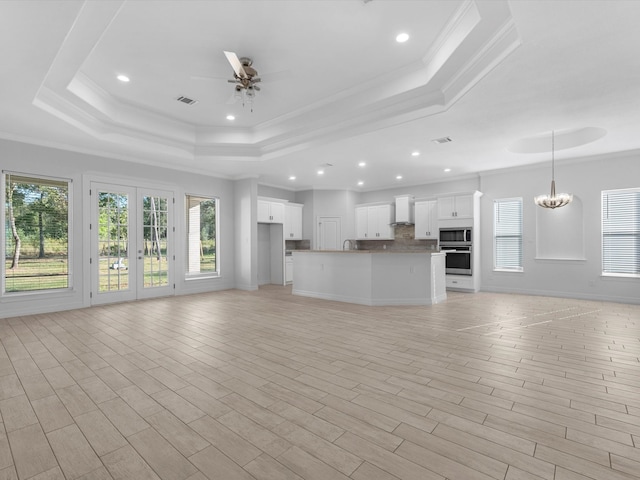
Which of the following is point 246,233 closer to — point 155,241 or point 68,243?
point 155,241

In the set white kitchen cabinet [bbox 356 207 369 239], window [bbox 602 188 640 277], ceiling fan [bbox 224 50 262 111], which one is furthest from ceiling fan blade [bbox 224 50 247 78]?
window [bbox 602 188 640 277]

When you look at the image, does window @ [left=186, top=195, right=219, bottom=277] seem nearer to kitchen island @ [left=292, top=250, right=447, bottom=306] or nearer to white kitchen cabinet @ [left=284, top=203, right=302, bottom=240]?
white kitchen cabinet @ [left=284, top=203, right=302, bottom=240]

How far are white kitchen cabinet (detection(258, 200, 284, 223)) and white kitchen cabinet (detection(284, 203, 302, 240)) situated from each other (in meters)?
A: 0.23

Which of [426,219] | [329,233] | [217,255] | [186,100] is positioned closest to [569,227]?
[426,219]

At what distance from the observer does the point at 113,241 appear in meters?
6.41

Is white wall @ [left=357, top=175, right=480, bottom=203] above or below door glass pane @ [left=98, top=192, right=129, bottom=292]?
above

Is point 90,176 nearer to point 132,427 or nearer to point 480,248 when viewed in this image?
point 132,427

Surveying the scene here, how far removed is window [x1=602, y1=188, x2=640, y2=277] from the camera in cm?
639

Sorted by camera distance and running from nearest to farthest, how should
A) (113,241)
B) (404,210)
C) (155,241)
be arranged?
(113,241)
(155,241)
(404,210)

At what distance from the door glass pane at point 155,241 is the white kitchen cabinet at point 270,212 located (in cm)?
245

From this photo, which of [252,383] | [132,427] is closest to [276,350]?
[252,383]

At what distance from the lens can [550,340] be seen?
389 centimetres

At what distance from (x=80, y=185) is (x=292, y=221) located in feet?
17.5

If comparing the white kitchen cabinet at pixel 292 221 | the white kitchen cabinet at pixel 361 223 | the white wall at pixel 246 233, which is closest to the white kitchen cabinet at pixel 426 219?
the white kitchen cabinet at pixel 361 223
